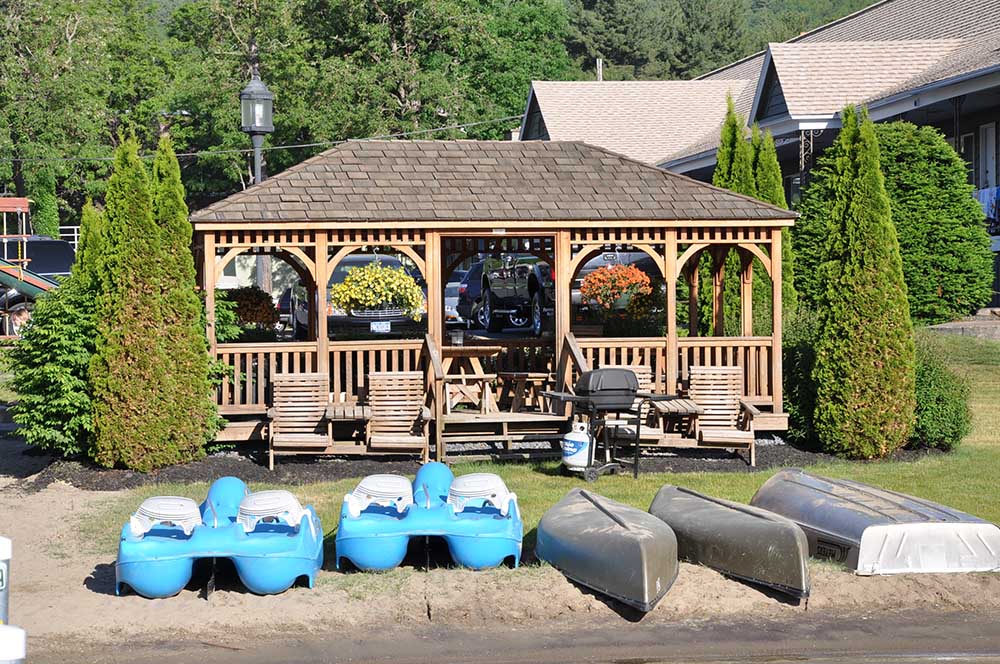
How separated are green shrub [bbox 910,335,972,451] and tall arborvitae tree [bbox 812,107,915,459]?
356 mm

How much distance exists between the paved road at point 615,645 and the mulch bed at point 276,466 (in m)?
5.20

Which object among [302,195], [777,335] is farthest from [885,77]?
[302,195]

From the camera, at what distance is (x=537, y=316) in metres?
27.1

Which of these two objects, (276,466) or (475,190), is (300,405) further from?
(475,190)

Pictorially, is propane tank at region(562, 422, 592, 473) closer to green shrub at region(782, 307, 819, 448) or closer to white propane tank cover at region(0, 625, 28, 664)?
green shrub at region(782, 307, 819, 448)

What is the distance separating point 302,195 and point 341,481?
3558 mm

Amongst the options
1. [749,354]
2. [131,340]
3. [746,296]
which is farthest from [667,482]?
[131,340]

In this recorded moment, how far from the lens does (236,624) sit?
327 inches

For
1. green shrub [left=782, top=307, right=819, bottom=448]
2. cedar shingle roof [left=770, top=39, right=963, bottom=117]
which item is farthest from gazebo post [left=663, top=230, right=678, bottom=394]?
cedar shingle roof [left=770, top=39, right=963, bottom=117]

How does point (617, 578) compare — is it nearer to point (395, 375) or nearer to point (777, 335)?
point (395, 375)

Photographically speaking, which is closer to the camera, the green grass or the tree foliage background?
the green grass

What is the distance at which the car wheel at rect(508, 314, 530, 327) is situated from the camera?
28.7 m

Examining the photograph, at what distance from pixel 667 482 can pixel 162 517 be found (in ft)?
18.9

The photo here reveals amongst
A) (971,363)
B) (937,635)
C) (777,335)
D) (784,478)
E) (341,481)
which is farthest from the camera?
(971,363)
